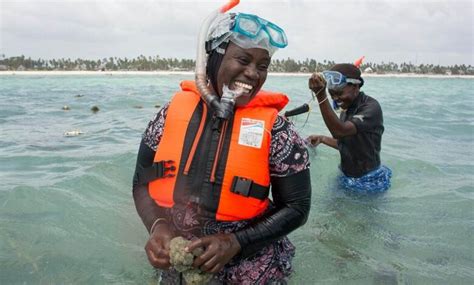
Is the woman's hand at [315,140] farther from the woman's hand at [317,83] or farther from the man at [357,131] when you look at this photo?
the woman's hand at [317,83]

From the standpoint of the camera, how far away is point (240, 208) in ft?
8.17

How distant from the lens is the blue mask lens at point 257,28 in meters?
2.38

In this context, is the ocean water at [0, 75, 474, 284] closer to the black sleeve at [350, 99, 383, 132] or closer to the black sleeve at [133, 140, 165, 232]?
the black sleeve at [350, 99, 383, 132]

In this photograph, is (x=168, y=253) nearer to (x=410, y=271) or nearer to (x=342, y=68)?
(x=410, y=271)

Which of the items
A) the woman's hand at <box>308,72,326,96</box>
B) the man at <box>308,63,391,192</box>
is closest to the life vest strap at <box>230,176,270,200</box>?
the woman's hand at <box>308,72,326,96</box>

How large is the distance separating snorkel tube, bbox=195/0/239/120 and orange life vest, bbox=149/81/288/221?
0.42 ft

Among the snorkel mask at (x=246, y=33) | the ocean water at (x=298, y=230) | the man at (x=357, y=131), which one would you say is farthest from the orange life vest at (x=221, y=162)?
the man at (x=357, y=131)

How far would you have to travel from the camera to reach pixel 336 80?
5535mm

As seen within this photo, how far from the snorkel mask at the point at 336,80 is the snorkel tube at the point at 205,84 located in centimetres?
314

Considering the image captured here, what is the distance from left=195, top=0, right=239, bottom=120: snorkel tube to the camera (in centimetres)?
234

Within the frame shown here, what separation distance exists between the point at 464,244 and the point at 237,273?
3.49m

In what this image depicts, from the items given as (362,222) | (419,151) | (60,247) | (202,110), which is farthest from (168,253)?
(419,151)

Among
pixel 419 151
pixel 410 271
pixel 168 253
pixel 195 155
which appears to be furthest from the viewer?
pixel 419 151

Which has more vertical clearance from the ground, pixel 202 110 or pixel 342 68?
pixel 342 68
